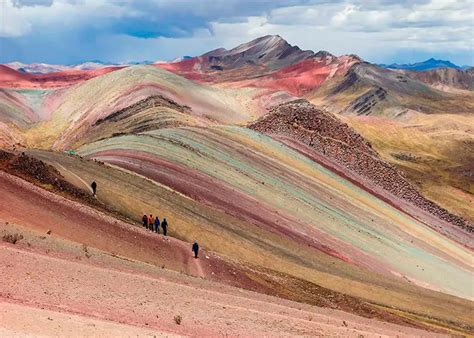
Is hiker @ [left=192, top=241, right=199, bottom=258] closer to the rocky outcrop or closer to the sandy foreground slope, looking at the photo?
the sandy foreground slope

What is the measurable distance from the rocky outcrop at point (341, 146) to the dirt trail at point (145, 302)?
5453 cm

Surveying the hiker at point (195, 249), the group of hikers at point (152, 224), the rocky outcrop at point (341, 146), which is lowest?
the hiker at point (195, 249)

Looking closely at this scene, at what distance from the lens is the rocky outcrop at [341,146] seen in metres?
82.5

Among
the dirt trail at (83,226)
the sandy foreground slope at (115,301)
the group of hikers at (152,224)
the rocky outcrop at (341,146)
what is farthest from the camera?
the rocky outcrop at (341,146)

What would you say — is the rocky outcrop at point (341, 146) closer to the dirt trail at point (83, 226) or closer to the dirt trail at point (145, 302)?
the dirt trail at point (83, 226)

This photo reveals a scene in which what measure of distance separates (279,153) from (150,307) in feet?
167

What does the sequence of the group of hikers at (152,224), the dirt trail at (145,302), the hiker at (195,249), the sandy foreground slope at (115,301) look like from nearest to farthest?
the sandy foreground slope at (115,301) → the dirt trail at (145,302) → the hiker at (195,249) → the group of hikers at (152,224)

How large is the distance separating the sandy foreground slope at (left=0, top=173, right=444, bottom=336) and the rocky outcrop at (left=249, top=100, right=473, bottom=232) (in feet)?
165

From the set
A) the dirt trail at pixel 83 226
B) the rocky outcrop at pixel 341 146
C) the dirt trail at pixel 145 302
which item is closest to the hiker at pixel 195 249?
the dirt trail at pixel 83 226

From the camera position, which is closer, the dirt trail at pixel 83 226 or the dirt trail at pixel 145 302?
the dirt trail at pixel 145 302

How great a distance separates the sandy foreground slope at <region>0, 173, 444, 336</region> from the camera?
Result: 19.5 m

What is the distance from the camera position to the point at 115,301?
899 inches

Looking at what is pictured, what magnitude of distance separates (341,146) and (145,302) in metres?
65.5

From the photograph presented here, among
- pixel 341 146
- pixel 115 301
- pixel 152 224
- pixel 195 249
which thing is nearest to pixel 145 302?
pixel 115 301
